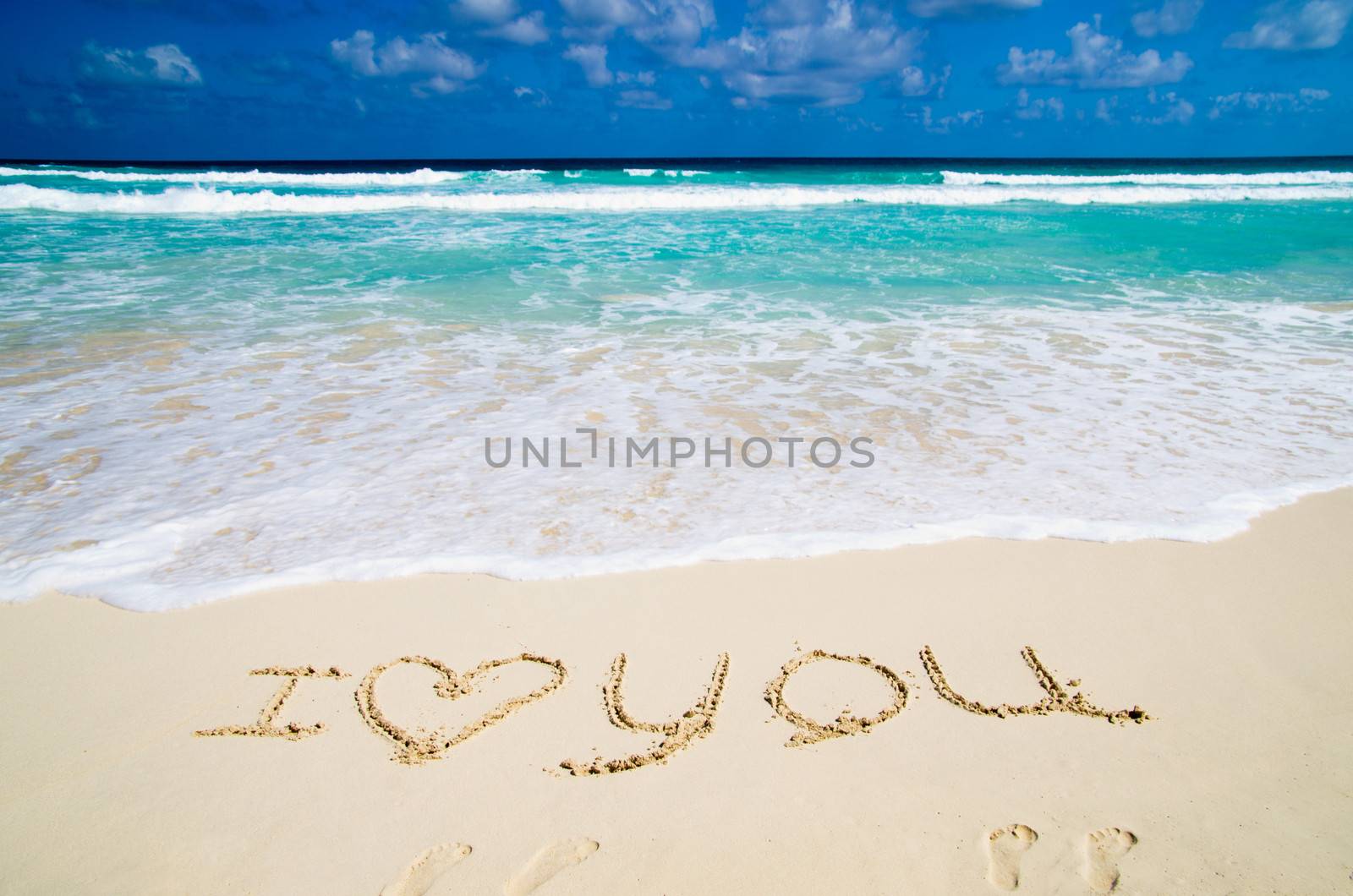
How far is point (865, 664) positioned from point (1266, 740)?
120 centimetres

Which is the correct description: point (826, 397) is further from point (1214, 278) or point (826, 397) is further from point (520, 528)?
point (1214, 278)

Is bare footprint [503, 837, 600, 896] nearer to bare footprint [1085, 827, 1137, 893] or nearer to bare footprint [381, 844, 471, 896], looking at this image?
bare footprint [381, 844, 471, 896]

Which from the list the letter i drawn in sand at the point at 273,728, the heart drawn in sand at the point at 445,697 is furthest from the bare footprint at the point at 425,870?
the letter i drawn in sand at the point at 273,728

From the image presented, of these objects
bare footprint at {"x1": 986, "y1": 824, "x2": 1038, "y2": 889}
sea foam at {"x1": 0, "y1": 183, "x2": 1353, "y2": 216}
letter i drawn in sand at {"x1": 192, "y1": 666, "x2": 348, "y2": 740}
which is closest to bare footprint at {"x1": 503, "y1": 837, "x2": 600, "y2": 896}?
letter i drawn in sand at {"x1": 192, "y1": 666, "x2": 348, "y2": 740}

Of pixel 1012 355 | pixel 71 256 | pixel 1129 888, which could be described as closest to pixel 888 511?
pixel 1129 888

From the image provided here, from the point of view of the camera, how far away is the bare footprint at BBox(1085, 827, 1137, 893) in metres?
1.88

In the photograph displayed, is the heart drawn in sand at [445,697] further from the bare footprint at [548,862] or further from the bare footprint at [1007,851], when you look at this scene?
the bare footprint at [1007,851]

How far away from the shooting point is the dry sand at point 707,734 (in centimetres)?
193

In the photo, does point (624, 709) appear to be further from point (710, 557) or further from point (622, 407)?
point (622, 407)

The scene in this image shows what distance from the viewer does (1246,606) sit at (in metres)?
2.97

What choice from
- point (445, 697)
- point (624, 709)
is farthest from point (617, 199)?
point (624, 709)

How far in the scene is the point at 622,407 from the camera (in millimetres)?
4988

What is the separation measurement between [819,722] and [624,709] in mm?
613

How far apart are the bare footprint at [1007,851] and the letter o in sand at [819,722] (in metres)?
0.45
